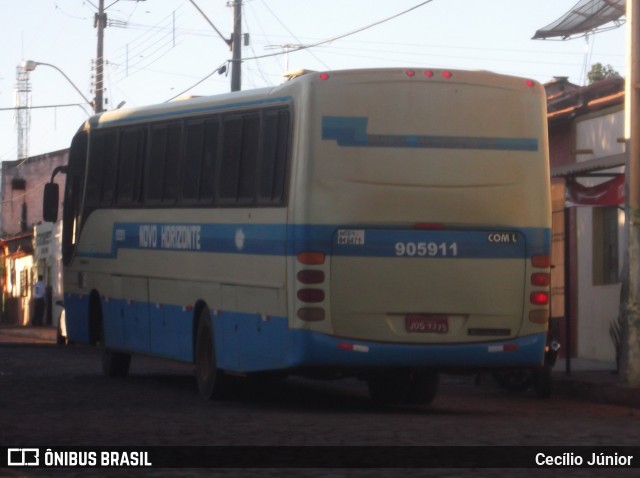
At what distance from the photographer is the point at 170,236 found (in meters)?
17.5

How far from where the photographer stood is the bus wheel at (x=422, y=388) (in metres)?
16.8

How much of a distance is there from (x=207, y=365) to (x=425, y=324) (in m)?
3.29

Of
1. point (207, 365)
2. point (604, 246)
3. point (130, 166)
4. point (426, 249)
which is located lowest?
point (207, 365)

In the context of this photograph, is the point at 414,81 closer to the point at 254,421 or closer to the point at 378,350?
the point at 378,350

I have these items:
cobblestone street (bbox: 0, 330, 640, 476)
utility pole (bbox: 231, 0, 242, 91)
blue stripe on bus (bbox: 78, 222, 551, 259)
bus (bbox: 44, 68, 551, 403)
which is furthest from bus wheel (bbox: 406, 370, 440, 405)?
utility pole (bbox: 231, 0, 242, 91)

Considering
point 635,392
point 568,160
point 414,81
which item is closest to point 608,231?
point 568,160

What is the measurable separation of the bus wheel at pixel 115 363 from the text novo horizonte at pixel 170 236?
264 cm

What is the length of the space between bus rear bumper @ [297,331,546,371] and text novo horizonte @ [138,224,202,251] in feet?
10.0

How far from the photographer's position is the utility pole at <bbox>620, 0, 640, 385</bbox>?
59.6 ft

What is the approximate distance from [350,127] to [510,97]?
1727mm

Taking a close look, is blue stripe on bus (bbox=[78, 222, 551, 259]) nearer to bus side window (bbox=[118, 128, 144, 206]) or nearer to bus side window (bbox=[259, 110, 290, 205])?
bus side window (bbox=[259, 110, 290, 205])

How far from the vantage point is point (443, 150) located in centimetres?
1445

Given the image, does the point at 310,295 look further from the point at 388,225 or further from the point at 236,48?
the point at 236,48

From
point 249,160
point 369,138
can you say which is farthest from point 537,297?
point 249,160
